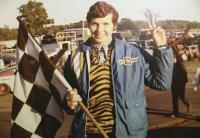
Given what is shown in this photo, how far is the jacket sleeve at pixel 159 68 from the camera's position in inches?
94.3

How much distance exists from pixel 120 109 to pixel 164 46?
0.57 m

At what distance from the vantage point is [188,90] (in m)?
3.12

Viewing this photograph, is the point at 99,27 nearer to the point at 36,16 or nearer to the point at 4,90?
the point at 36,16

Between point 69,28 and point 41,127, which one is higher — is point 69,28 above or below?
above

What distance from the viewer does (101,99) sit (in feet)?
8.05

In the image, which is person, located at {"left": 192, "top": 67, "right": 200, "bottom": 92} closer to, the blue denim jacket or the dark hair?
the blue denim jacket

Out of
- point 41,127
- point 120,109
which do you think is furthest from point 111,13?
point 41,127

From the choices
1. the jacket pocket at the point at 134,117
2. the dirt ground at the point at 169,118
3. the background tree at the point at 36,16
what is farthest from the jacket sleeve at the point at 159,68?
the background tree at the point at 36,16

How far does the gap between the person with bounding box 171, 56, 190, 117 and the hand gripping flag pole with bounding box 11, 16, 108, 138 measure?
3.50 feet

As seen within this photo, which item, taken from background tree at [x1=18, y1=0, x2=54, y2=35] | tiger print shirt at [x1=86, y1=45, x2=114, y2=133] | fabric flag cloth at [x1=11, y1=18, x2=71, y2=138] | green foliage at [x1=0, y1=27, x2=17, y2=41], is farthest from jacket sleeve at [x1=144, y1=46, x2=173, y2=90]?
green foliage at [x1=0, y1=27, x2=17, y2=41]

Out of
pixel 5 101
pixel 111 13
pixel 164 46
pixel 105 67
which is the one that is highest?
pixel 111 13

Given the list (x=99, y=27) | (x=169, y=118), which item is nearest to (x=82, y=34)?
(x=99, y=27)

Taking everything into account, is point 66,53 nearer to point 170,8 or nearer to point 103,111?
point 103,111

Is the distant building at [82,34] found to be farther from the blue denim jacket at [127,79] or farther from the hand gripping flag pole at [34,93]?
the hand gripping flag pole at [34,93]
